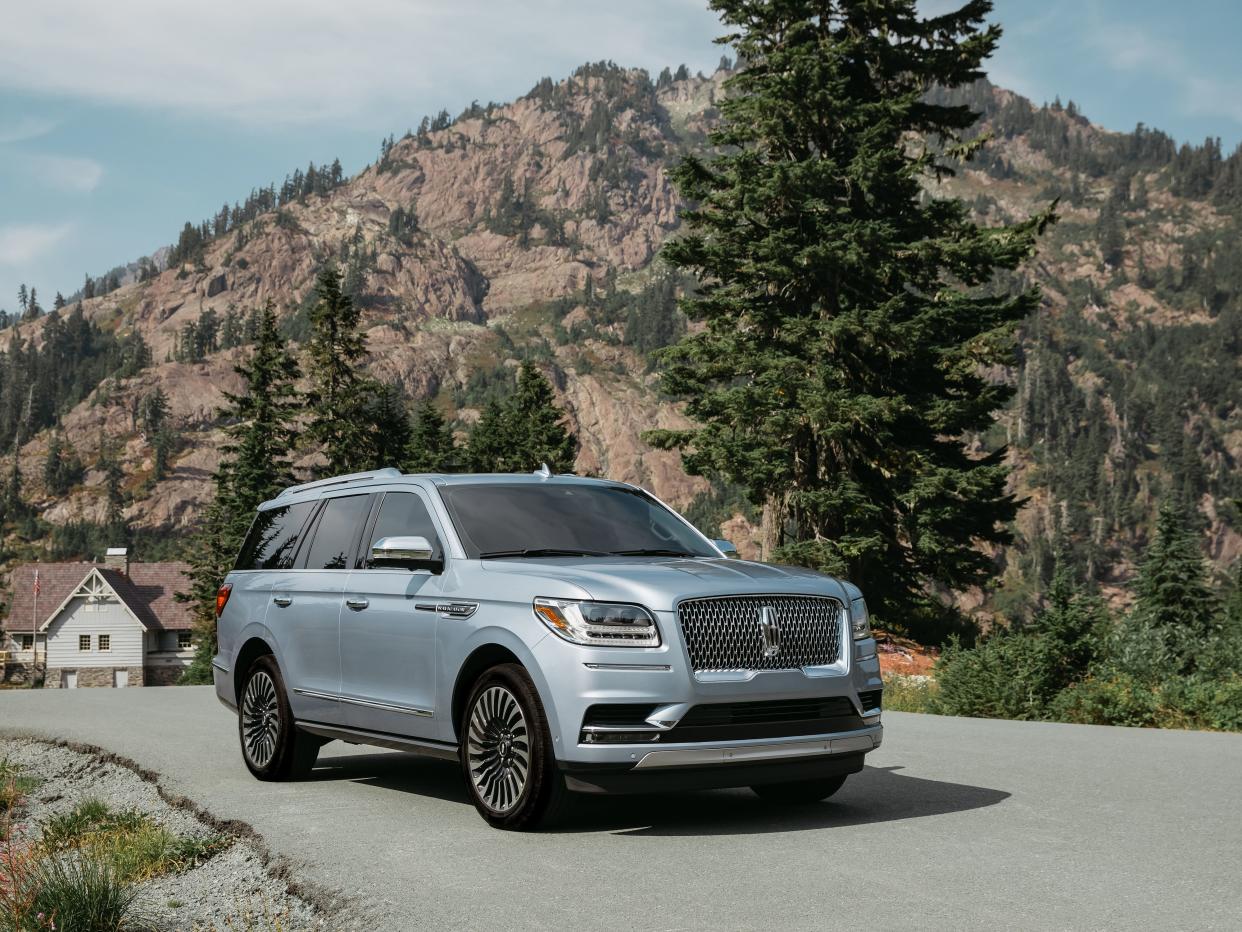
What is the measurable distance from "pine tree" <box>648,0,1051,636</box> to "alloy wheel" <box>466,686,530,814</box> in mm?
22962

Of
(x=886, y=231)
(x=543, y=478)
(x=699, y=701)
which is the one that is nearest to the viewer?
(x=699, y=701)

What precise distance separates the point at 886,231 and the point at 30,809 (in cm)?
2430

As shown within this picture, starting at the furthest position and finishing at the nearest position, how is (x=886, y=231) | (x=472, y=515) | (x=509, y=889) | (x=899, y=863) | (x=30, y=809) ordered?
(x=886, y=231) < (x=30, y=809) < (x=472, y=515) < (x=899, y=863) < (x=509, y=889)

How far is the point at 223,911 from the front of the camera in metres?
5.98

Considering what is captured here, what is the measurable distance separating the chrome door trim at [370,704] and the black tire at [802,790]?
7.08ft

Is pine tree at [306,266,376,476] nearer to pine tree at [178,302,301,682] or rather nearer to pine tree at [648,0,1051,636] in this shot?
pine tree at [178,302,301,682]

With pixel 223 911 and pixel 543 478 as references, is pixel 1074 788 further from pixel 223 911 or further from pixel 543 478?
pixel 223 911

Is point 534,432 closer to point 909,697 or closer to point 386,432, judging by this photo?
point 386,432

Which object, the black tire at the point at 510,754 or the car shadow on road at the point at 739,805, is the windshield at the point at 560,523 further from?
the car shadow on road at the point at 739,805

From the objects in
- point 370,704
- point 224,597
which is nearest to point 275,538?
point 224,597

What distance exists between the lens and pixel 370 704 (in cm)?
848

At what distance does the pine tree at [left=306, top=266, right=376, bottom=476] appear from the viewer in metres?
65.0

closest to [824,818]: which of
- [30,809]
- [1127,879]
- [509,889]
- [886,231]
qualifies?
[1127,879]

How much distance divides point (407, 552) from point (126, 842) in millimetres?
2262
